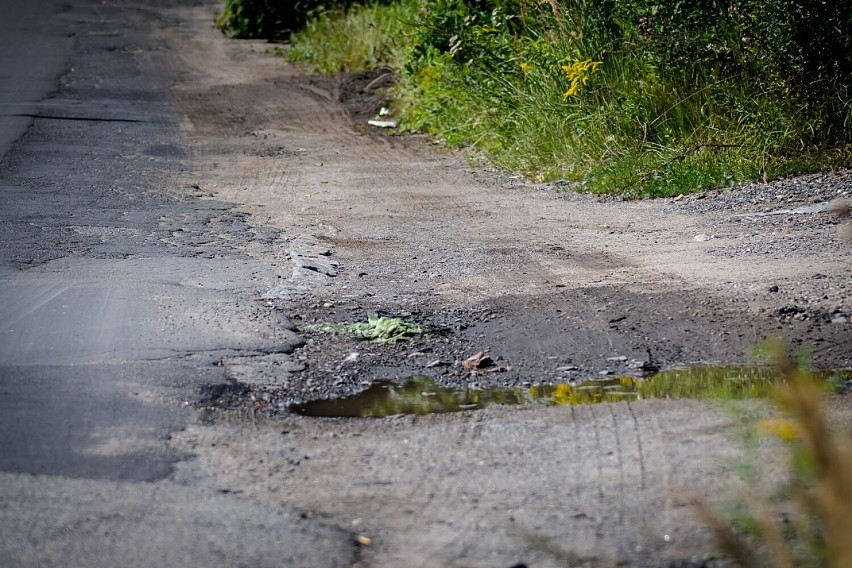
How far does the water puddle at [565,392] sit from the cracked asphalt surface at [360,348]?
0.38ft

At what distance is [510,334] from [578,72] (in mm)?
4994

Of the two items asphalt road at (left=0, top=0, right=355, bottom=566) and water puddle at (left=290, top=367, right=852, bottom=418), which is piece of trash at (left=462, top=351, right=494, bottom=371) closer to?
water puddle at (left=290, top=367, right=852, bottom=418)

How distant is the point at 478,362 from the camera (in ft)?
15.0

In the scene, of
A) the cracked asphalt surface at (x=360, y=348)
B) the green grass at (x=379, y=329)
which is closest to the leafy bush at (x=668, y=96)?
the cracked asphalt surface at (x=360, y=348)

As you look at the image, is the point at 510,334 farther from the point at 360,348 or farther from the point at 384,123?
the point at 384,123

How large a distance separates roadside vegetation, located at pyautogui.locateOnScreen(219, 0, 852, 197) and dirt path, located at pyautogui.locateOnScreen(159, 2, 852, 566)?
0.52 metres

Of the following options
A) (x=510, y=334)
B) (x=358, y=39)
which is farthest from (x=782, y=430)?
(x=358, y=39)

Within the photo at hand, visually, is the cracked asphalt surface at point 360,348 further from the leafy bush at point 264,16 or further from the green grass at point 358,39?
the leafy bush at point 264,16

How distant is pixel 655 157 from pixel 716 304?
3754 millimetres

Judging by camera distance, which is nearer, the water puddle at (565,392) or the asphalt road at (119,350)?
the asphalt road at (119,350)

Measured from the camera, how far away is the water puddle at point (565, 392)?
4109 millimetres

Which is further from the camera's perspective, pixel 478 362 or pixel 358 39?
pixel 358 39

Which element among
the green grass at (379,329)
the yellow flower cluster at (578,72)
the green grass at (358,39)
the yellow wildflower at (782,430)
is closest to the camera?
the yellow wildflower at (782,430)

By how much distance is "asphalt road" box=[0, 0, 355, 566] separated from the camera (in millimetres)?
2998
